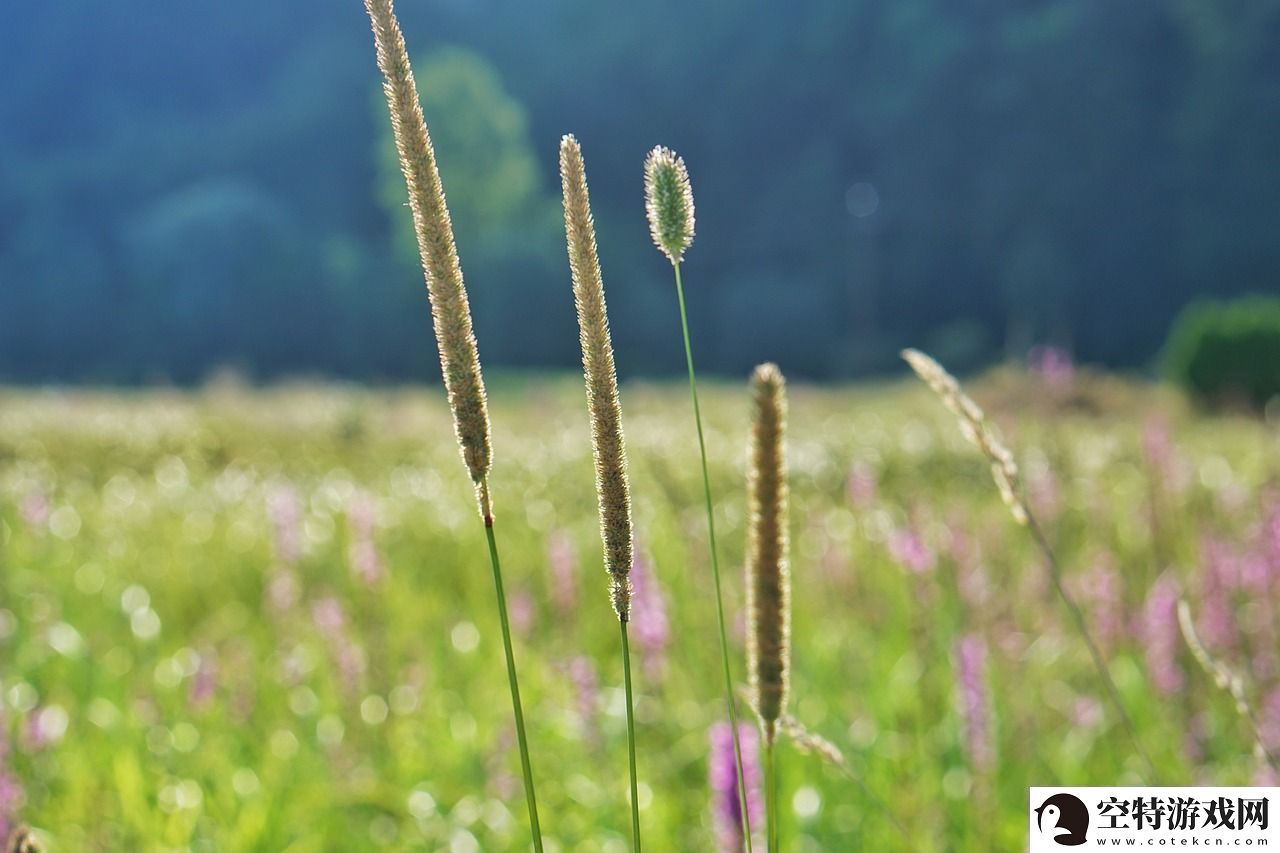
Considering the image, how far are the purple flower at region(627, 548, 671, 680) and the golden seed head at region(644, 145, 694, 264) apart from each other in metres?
1.91

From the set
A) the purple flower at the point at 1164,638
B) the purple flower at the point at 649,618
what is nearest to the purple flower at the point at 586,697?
the purple flower at the point at 649,618

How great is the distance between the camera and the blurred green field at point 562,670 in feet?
9.23

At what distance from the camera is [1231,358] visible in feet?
65.3

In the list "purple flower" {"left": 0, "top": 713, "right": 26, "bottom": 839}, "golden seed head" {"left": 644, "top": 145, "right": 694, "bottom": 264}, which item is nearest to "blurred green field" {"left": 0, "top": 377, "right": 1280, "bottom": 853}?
"purple flower" {"left": 0, "top": 713, "right": 26, "bottom": 839}

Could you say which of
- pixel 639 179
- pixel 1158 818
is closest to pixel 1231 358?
pixel 1158 818

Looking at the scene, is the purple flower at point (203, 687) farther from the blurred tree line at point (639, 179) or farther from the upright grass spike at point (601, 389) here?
the blurred tree line at point (639, 179)

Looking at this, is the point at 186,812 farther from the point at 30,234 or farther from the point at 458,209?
the point at 30,234

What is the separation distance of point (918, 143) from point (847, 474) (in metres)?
33.7

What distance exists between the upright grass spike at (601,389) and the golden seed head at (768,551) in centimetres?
9

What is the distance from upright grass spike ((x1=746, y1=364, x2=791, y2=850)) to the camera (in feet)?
2.48

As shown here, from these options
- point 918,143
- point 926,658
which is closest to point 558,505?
point 926,658

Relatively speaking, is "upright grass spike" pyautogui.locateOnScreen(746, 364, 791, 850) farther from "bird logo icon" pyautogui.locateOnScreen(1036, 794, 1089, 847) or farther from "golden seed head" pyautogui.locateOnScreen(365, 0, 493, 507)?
"bird logo icon" pyautogui.locateOnScreen(1036, 794, 1089, 847)

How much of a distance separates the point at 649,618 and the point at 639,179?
38882mm

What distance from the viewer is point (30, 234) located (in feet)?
148
